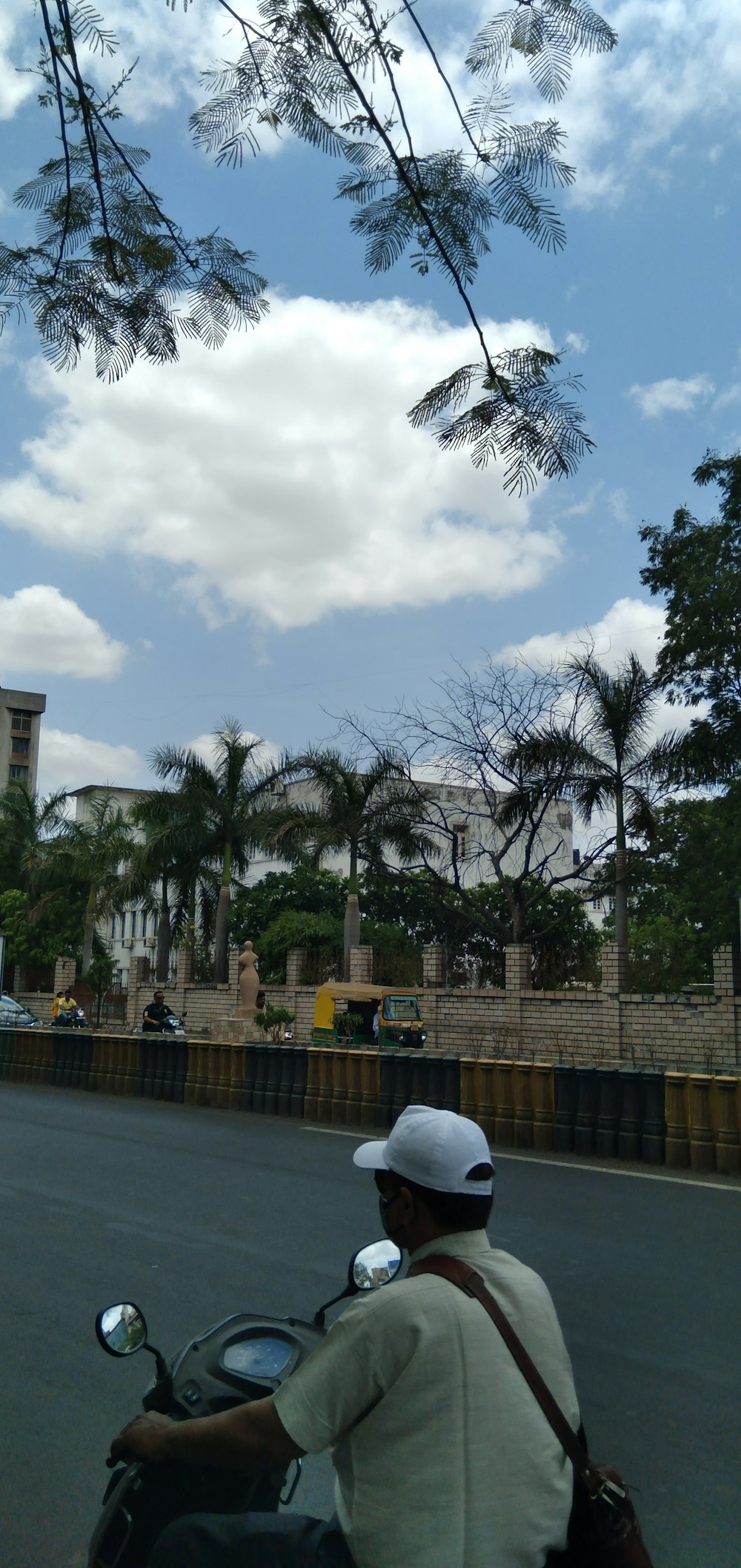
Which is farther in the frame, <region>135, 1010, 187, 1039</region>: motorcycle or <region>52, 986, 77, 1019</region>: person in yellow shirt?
<region>52, 986, 77, 1019</region>: person in yellow shirt

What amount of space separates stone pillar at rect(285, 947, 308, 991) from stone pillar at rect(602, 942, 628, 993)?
1262 centimetres

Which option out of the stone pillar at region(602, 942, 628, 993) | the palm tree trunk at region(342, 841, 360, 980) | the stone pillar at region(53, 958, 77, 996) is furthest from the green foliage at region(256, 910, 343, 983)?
the stone pillar at region(602, 942, 628, 993)

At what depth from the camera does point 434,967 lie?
3016 centimetres

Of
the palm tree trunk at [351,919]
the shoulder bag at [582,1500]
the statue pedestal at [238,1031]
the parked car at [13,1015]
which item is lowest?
the shoulder bag at [582,1500]

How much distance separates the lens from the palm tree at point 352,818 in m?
34.0

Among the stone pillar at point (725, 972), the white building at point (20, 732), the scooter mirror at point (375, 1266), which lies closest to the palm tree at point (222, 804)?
the stone pillar at point (725, 972)

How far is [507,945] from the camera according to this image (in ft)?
89.9

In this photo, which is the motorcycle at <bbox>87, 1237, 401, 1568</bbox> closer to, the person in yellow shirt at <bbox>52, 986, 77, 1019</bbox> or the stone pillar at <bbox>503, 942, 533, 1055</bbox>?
the stone pillar at <bbox>503, 942, 533, 1055</bbox>

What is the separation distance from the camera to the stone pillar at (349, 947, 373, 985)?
112ft

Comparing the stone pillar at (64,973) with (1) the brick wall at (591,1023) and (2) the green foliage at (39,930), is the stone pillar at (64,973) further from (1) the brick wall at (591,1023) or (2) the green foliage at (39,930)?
(1) the brick wall at (591,1023)

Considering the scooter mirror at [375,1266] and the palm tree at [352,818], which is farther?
the palm tree at [352,818]

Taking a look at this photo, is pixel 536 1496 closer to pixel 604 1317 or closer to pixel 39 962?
pixel 604 1317

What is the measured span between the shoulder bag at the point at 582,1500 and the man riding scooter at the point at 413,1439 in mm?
19

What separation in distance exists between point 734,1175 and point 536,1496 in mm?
9834
